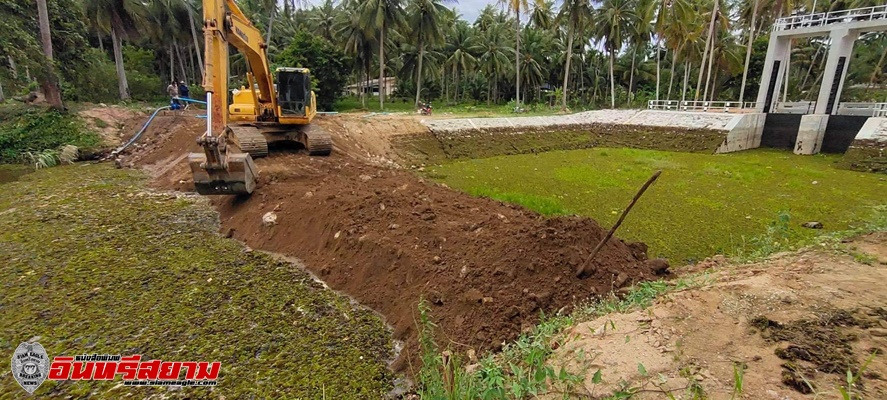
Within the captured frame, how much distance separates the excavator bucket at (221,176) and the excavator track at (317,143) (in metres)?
3.74

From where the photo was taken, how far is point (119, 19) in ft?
75.8

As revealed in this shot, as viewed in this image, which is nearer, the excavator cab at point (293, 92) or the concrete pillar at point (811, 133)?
the excavator cab at point (293, 92)

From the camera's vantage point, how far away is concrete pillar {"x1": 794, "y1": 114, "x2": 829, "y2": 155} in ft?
57.0

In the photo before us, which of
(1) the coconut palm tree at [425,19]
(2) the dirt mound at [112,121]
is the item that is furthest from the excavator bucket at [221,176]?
(1) the coconut palm tree at [425,19]

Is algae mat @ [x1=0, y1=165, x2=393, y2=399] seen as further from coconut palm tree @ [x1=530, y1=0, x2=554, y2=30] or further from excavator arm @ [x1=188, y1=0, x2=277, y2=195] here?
coconut palm tree @ [x1=530, y1=0, x2=554, y2=30]

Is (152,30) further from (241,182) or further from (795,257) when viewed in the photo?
(795,257)

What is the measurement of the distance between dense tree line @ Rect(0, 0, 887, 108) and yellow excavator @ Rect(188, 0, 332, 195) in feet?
32.0

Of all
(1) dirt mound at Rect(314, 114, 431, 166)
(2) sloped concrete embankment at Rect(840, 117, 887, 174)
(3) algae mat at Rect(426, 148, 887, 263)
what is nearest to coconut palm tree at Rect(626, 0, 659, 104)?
(3) algae mat at Rect(426, 148, 887, 263)

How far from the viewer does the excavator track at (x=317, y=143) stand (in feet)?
37.0

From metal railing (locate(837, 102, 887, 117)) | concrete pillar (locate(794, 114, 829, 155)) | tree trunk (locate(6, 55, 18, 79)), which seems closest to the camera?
tree trunk (locate(6, 55, 18, 79))

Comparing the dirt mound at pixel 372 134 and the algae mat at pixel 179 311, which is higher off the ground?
the dirt mound at pixel 372 134

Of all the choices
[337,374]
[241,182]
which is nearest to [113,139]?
[241,182]

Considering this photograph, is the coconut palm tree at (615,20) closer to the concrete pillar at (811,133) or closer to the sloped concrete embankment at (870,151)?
the concrete pillar at (811,133)

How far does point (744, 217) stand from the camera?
27.7 feet
